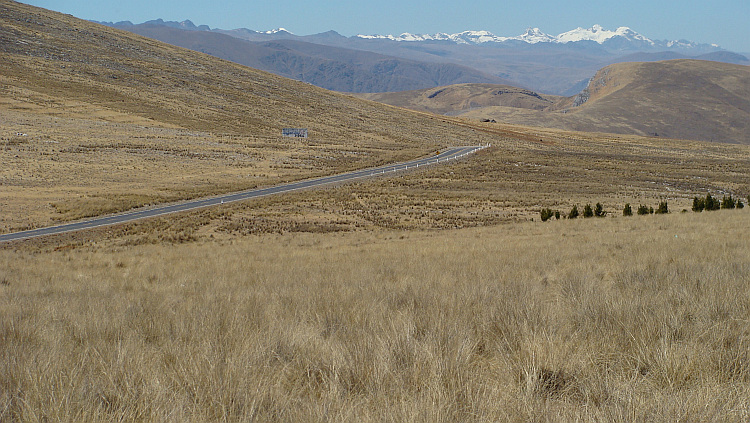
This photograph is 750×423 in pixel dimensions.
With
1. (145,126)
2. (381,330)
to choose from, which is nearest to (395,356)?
(381,330)

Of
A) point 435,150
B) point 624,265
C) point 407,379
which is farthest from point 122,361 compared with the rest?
point 435,150

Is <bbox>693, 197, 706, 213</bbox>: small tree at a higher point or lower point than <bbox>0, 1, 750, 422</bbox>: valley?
lower

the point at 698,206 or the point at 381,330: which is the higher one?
the point at 381,330

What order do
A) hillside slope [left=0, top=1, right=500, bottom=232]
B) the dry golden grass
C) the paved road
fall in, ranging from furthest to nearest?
hillside slope [left=0, top=1, right=500, bottom=232] < the paved road < the dry golden grass

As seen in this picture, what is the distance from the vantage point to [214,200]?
4125cm

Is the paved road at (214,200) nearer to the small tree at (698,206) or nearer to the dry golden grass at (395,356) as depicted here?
the dry golden grass at (395,356)

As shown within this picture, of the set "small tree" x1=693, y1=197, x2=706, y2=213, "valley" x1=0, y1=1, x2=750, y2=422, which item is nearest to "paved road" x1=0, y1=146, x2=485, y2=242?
"valley" x1=0, y1=1, x2=750, y2=422

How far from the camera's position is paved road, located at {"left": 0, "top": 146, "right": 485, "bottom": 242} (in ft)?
97.8

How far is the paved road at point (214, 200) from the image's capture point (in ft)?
97.8

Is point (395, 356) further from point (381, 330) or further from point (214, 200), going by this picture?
point (214, 200)

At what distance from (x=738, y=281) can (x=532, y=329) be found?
136 inches

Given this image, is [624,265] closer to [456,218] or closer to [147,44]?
[456,218]

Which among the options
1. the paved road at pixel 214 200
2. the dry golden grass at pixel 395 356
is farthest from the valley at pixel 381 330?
the paved road at pixel 214 200

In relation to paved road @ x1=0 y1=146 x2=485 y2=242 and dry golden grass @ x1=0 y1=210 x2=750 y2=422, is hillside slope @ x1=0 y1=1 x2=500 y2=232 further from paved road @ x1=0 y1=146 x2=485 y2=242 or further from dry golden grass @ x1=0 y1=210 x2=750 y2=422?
dry golden grass @ x1=0 y1=210 x2=750 y2=422
